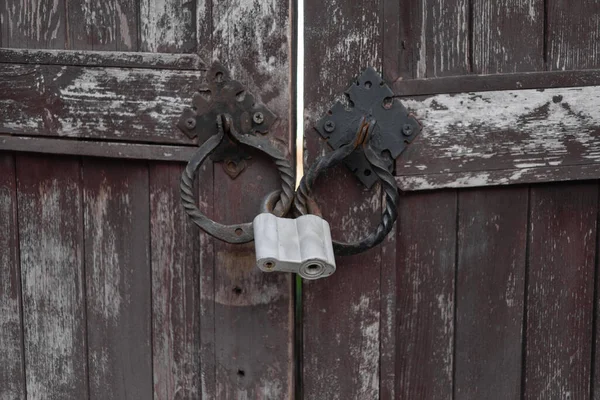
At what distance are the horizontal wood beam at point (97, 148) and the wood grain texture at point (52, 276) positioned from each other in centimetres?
4

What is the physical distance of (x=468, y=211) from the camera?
3.74 ft

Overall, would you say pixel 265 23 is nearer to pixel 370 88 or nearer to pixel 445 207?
pixel 370 88

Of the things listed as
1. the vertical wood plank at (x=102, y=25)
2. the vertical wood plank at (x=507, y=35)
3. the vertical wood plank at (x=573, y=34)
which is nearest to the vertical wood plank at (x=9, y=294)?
the vertical wood plank at (x=102, y=25)

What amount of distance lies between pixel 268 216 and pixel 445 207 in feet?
0.95

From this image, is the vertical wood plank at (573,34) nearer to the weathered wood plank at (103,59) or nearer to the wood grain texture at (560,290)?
the wood grain texture at (560,290)

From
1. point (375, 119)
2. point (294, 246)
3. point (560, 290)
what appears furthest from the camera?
point (560, 290)

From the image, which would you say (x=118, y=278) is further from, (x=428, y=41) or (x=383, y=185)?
(x=428, y=41)

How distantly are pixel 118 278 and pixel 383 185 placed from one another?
44cm

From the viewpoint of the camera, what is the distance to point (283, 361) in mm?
1137

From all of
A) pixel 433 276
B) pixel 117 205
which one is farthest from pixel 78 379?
pixel 433 276

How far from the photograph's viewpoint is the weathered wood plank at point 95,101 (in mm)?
1097

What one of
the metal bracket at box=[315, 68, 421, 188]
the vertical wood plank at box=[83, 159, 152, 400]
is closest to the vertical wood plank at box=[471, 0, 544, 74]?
the metal bracket at box=[315, 68, 421, 188]

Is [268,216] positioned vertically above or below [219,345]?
above


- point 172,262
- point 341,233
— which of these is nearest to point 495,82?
point 341,233
